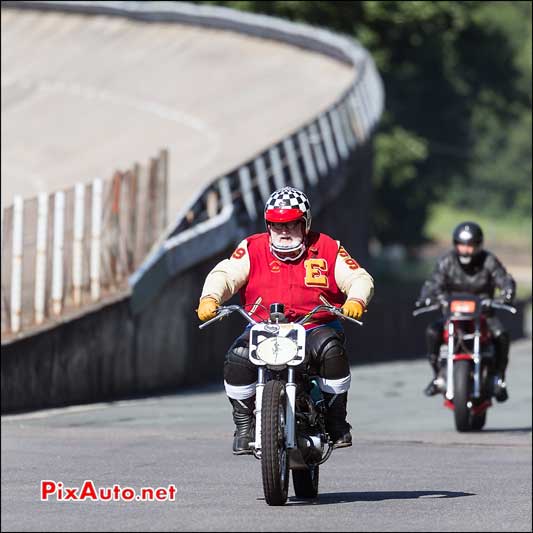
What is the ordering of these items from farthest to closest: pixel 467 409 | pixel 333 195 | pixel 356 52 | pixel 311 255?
1. pixel 356 52
2. pixel 333 195
3. pixel 467 409
4. pixel 311 255

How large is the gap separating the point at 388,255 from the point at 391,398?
208 feet

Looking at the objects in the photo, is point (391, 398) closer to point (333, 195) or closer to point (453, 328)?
point (453, 328)

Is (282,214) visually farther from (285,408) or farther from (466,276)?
(466,276)

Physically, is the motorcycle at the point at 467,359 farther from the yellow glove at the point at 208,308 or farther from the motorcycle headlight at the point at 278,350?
the motorcycle headlight at the point at 278,350

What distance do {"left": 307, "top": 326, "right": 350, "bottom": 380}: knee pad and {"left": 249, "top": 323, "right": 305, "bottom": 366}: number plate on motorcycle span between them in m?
0.24

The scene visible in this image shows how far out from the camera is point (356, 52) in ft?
158

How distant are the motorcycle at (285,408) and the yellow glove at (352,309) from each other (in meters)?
0.03

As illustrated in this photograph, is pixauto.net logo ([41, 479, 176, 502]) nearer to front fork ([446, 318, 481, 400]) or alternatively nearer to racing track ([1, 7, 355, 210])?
front fork ([446, 318, 481, 400])

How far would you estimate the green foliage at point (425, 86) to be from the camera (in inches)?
2338

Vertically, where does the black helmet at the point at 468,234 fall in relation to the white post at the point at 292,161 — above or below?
above

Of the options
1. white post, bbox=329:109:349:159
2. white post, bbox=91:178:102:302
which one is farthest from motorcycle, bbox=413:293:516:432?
white post, bbox=329:109:349:159

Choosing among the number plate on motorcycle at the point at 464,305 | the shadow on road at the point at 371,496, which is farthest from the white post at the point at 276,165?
the shadow on road at the point at 371,496

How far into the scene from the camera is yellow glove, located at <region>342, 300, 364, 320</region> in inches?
360

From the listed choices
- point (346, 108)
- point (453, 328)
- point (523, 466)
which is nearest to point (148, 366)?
point (453, 328)
